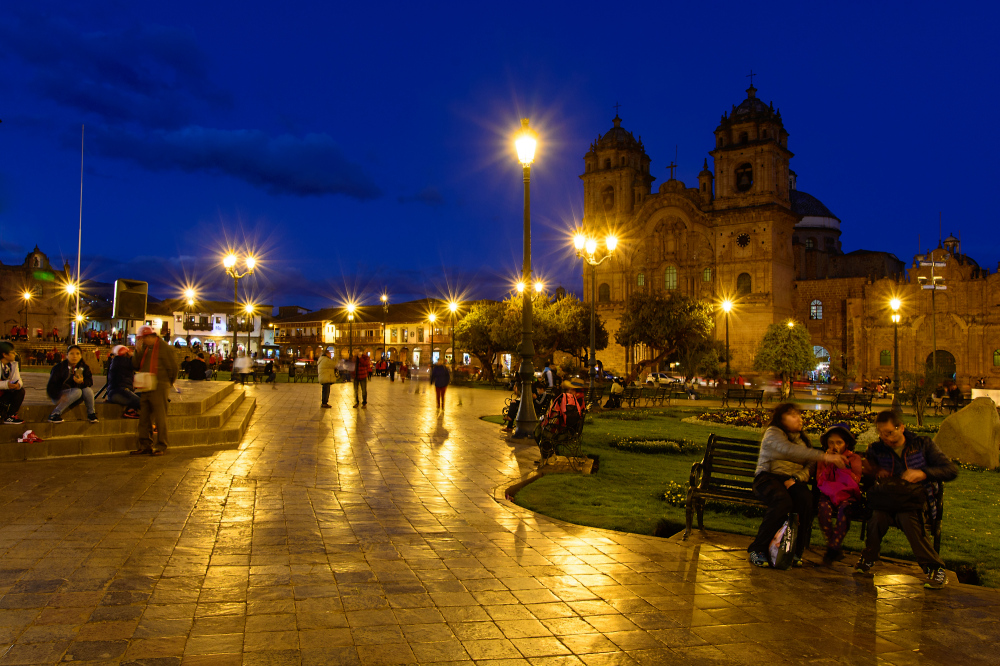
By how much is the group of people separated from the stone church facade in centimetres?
4164

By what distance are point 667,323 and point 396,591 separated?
3745 centimetres

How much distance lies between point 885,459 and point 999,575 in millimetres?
1226

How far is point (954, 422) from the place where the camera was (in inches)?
406

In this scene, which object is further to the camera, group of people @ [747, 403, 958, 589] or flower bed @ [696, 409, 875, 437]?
flower bed @ [696, 409, 875, 437]

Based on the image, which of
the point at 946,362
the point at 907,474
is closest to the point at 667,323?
the point at 946,362

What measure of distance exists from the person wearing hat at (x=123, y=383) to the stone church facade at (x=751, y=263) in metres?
39.8

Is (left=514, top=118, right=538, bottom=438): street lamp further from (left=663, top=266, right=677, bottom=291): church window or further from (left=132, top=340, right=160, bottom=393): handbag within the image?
(left=663, top=266, right=677, bottom=291): church window

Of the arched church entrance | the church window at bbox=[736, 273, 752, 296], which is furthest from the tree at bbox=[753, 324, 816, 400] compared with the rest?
the arched church entrance

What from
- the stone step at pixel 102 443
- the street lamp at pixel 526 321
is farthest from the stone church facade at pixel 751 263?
the stone step at pixel 102 443

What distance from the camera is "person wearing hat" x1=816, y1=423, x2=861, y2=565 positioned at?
5383 mm

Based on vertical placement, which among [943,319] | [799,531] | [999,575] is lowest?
[999,575]

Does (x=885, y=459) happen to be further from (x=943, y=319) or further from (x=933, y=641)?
(x=943, y=319)

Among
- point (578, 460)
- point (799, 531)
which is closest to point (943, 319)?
point (578, 460)

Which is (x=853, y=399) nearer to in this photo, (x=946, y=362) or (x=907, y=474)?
(x=907, y=474)
